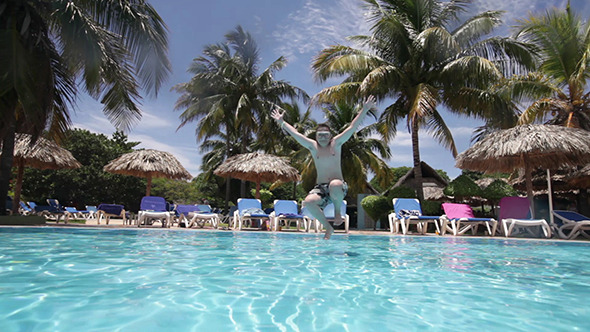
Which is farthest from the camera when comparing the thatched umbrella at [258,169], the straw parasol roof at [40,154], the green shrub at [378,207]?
the thatched umbrella at [258,169]

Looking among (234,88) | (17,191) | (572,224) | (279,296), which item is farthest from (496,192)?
(17,191)

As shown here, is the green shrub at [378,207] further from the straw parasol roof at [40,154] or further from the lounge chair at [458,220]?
the straw parasol roof at [40,154]

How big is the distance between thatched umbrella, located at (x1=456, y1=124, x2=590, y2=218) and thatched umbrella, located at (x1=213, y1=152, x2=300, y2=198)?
270 inches

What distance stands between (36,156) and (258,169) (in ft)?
29.1

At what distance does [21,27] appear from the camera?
31.1 ft

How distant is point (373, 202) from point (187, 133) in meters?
14.0

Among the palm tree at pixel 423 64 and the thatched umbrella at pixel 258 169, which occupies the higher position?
the palm tree at pixel 423 64

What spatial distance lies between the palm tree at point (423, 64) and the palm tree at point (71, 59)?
737 centimetres

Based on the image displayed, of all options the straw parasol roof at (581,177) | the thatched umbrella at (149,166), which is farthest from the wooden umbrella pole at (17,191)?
the straw parasol roof at (581,177)

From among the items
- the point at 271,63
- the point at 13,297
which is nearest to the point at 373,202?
the point at 271,63

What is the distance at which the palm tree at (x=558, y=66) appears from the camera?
14555 millimetres

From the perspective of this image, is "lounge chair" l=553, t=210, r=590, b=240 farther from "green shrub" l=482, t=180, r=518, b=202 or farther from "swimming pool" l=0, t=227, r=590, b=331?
"swimming pool" l=0, t=227, r=590, b=331

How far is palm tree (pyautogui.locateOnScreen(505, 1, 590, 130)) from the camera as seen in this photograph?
14.6 metres

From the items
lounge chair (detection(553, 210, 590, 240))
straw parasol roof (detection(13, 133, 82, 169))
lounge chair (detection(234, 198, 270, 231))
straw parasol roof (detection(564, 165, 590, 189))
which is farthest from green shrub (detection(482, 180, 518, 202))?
straw parasol roof (detection(13, 133, 82, 169))
